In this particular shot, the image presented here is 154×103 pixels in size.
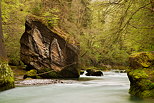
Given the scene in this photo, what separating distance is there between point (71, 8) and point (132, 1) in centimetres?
1363

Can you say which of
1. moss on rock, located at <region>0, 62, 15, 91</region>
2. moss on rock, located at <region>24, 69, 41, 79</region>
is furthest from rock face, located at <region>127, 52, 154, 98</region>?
moss on rock, located at <region>24, 69, 41, 79</region>

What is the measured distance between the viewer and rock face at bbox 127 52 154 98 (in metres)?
5.98

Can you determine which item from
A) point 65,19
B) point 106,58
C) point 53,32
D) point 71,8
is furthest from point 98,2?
point 106,58

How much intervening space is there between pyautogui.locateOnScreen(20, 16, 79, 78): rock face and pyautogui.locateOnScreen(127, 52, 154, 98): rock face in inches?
328

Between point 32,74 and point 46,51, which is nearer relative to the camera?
point 32,74

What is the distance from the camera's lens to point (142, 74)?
20.5 ft

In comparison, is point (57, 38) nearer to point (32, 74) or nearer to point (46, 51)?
point (46, 51)

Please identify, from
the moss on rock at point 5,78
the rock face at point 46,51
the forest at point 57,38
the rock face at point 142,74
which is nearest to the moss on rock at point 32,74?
the forest at point 57,38

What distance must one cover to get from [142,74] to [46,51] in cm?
947

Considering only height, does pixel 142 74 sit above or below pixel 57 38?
below

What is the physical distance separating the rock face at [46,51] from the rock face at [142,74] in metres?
8.32

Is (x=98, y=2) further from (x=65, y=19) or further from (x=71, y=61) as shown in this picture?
(x=65, y=19)

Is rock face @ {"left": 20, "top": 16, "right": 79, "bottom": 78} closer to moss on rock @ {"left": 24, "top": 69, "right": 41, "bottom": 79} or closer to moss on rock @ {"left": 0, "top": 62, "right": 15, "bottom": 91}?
moss on rock @ {"left": 24, "top": 69, "right": 41, "bottom": 79}

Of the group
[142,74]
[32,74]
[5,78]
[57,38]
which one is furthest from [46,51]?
[142,74]
